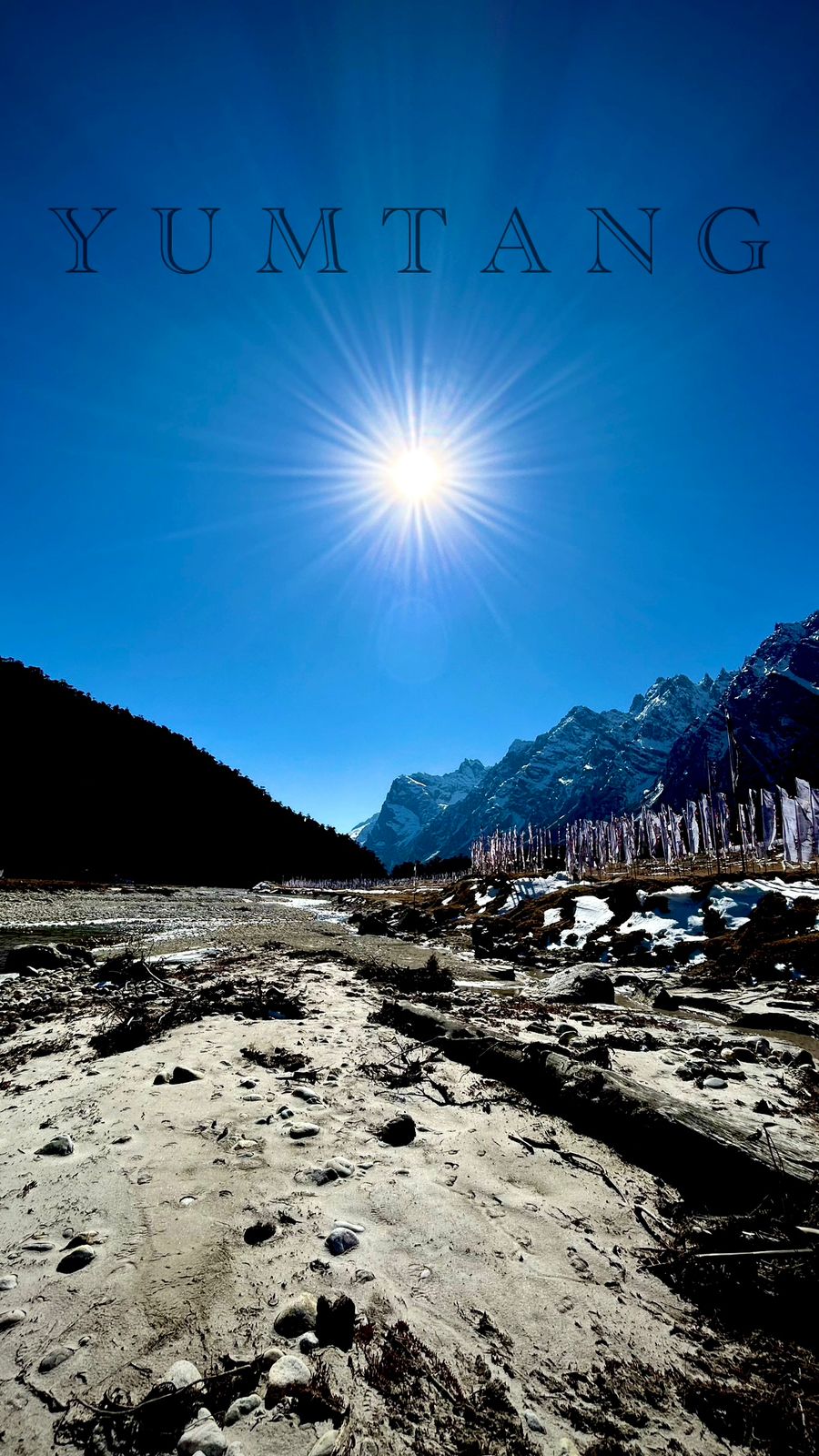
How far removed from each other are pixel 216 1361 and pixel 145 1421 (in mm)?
462

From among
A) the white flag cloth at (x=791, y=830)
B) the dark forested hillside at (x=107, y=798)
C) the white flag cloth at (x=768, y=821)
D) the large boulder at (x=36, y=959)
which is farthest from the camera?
the white flag cloth at (x=768, y=821)

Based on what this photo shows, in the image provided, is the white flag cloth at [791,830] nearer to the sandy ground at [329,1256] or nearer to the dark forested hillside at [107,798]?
the sandy ground at [329,1256]

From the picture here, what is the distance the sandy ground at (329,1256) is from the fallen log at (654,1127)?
284 mm

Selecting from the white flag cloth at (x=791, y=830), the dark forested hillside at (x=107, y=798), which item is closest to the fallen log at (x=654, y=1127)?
the white flag cloth at (x=791, y=830)

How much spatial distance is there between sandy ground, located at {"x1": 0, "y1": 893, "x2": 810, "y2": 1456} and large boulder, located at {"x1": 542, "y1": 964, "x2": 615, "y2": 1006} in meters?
7.96

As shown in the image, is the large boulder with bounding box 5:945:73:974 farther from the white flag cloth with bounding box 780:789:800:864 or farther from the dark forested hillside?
the white flag cloth with bounding box 780:789:800:864

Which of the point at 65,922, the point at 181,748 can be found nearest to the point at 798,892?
the point at 65,922

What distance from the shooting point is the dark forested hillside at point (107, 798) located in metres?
84.5

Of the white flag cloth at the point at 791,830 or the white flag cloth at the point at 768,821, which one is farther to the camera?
the white flag cloth at the point at 768,821

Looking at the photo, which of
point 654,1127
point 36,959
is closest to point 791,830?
point 654,1127

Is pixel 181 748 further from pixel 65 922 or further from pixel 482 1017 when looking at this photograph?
pixel 482 1017

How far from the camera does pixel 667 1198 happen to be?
5.02m

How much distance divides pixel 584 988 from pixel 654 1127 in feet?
31.2

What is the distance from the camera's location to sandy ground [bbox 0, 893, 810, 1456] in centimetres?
290
